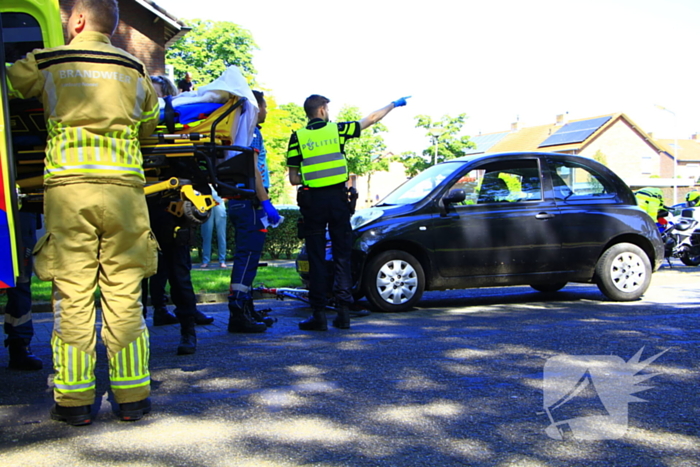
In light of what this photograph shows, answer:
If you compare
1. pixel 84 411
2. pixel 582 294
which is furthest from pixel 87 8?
pixel 582 294

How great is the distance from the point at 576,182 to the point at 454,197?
1.78 meters

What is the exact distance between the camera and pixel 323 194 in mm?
6715

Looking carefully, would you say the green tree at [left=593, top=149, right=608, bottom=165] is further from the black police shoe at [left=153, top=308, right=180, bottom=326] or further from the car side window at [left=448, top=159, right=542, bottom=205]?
the black police shoe at [left=153, top=308, right=180, bottom=326]

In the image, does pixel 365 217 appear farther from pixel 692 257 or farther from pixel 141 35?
pixel 141 35

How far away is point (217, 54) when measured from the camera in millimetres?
41875

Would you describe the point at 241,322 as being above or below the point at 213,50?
below

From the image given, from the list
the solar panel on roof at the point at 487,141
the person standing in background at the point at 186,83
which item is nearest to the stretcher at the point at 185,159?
the person standing in background at the point at 186,83

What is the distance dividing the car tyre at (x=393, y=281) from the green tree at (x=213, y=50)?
34.6m

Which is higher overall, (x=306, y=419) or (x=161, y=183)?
(x=161, y=183)

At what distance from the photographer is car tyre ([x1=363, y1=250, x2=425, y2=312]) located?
26.2 ft

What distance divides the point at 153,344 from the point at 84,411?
2384 mm

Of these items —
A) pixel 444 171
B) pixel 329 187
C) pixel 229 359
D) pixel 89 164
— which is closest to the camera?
pixel 89 164

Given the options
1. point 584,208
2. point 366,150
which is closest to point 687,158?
point 366,150

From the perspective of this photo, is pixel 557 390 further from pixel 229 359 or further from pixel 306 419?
pixel 229 359
